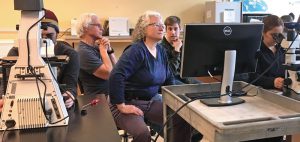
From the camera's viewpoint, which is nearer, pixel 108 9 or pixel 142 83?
pixel 142 83

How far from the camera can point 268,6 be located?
16.7 feet

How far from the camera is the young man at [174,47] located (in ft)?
8.80

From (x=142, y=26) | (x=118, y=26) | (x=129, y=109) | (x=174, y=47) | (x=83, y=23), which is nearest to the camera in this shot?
(x=129, y=109)

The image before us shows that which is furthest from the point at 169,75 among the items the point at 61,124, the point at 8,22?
the point at 8,22

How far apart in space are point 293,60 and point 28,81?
1.32 metres

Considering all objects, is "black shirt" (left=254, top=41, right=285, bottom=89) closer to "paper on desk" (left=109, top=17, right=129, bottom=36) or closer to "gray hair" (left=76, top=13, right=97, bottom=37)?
"gray hair" (left=76, top=13, right=97, bottom=37)

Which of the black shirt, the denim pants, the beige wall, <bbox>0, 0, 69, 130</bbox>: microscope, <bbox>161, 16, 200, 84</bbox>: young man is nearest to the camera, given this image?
<bbox>0, 0, 69, 130</bbox>: microscope

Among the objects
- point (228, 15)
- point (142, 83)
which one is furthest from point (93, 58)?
point (228, 15)

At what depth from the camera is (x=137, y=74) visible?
219cm

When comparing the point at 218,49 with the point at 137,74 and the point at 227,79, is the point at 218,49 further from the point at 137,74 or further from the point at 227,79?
the point at 137,74

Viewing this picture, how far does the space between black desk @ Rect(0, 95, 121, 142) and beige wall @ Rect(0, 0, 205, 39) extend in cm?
318

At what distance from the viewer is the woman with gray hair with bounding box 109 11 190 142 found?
1.98m

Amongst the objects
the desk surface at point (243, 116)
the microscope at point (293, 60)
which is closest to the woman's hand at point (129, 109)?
the desk surface at point (243, 116)

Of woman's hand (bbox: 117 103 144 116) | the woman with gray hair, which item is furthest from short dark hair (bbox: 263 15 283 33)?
woman's hand (bbox: 117 103 144 116)
